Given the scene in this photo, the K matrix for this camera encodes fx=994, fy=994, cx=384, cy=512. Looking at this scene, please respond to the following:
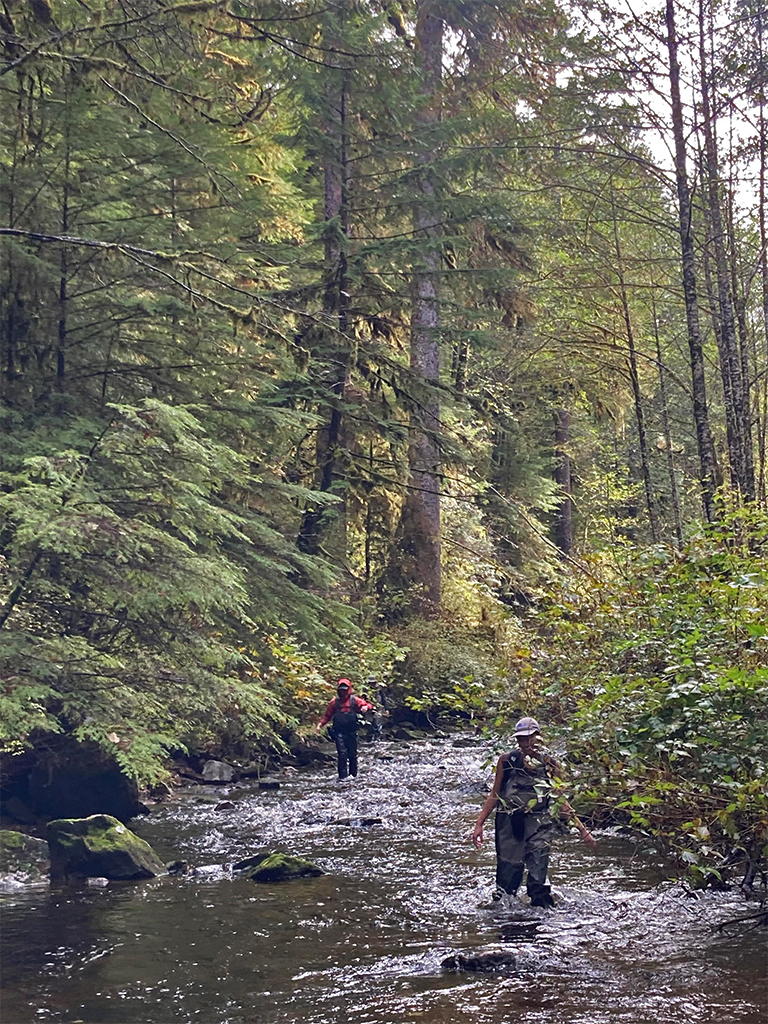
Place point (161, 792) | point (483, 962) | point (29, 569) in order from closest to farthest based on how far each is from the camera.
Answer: point (483, 962) < point (29, 569) < point (161, 792)

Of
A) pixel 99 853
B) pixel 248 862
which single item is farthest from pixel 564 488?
pixel 99 853

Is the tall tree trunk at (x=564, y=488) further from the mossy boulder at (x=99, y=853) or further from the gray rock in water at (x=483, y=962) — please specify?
the gray rock in water at (x=483, y=962)

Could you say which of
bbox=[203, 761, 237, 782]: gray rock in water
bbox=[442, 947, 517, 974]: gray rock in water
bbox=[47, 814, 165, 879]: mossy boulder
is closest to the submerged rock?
bbox=[47, 814, 165, 879]: mossy boulder

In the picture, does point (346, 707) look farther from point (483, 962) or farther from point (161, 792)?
point (483, 962)

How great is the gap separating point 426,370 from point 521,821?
16.5 meters

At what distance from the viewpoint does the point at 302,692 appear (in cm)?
1881

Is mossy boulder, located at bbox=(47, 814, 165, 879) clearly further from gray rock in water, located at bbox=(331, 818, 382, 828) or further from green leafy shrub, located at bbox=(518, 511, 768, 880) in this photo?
green leafy shrub, located at bbox=(518, 511, 768, 880)

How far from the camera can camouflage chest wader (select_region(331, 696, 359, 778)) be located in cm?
1667

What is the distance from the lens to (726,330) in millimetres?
14242

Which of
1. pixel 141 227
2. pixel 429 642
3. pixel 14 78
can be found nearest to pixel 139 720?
pixel 141 227

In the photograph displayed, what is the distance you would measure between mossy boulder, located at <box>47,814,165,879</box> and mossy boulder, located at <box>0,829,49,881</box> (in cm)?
21

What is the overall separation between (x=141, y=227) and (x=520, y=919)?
11002 mm

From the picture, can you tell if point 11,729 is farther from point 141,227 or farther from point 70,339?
point 141,227

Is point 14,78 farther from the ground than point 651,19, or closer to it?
closer to it
